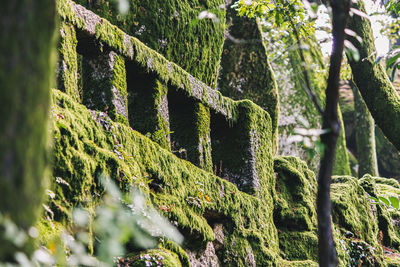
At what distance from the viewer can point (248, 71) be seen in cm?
763

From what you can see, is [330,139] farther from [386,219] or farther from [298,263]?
[386,219]

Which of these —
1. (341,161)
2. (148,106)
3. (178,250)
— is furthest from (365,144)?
(178,250)

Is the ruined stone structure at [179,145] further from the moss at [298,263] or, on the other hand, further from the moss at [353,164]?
the moss at [353,164]

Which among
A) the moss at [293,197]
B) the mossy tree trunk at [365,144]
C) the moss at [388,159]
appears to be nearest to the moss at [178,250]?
the moss at [293,197]

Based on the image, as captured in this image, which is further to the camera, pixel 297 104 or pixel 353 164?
pixel 353 164

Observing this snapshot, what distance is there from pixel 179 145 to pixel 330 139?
3.02 m

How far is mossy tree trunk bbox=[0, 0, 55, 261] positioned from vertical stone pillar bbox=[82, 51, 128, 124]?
254 cm

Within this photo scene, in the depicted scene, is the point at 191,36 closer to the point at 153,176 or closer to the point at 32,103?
the point at 153,176

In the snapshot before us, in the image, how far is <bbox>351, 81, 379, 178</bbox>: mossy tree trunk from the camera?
13.2 m

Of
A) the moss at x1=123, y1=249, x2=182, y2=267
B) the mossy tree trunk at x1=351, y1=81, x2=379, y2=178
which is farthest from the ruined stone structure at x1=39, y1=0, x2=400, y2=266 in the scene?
the mossy tree trunk at x1=351, y1=81, x2=379, y2=178

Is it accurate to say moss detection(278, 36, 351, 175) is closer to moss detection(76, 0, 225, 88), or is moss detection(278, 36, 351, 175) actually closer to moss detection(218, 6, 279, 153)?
moss detection(218, 6, 279, 153)

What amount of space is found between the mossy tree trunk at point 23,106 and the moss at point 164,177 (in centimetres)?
153

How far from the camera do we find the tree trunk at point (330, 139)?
1.84 metres

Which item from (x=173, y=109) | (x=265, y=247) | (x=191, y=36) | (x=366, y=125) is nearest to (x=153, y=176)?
(x=173, y=109)
